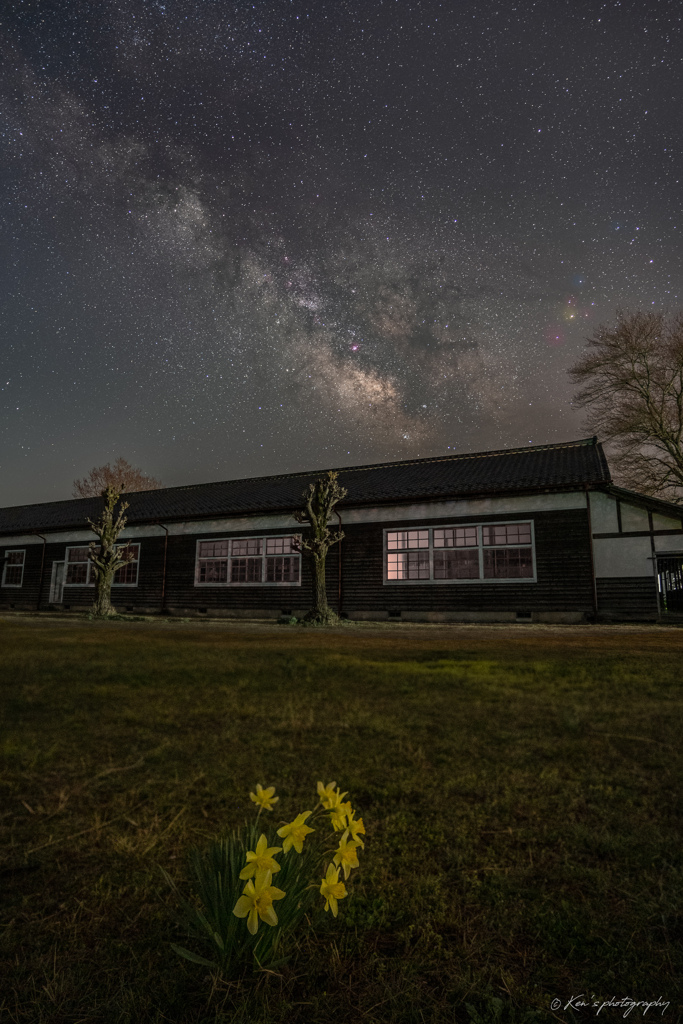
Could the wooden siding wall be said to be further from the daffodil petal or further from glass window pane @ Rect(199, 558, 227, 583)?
the daffodil petal

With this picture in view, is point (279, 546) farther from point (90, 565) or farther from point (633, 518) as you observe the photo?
point (633, 518)

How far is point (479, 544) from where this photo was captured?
1620cm

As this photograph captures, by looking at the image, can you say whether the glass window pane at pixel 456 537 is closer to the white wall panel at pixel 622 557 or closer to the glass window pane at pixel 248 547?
the white wall panel at pixel 622 557

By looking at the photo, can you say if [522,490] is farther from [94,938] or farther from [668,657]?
[94,938]

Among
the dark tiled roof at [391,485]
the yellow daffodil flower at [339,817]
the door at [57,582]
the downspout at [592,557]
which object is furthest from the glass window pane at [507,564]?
the door at [57,582]

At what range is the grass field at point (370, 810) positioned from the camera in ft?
4.19

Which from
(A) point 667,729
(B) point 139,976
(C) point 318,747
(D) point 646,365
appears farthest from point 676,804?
(D) point 646,365

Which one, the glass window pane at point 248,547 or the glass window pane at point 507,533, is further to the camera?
the glass window pane at point 248,547

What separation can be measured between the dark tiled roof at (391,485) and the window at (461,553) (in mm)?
1132

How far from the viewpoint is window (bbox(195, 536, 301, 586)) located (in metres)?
18.8

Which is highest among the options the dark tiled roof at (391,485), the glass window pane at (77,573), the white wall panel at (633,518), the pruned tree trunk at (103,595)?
the dark tiled roof at (391,485)

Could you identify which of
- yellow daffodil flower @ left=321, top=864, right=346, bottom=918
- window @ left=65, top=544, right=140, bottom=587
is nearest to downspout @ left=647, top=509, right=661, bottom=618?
yellow daffodil flower @ left=321, top=864, right=346, bottom=918

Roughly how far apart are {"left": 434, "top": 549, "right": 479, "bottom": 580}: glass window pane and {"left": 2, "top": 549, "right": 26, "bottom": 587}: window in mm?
19335

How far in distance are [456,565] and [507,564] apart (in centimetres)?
152
